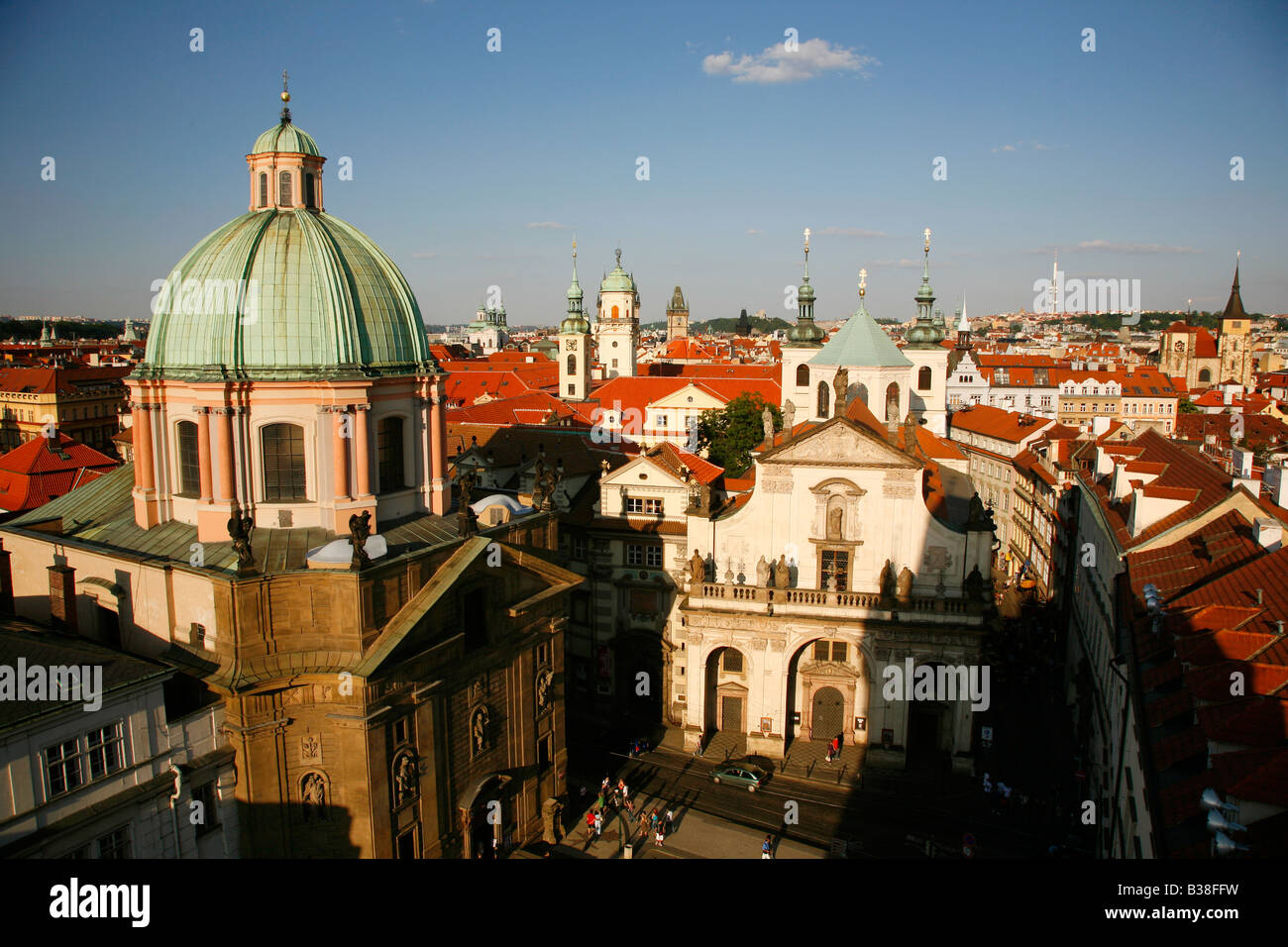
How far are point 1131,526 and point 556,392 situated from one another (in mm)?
88881

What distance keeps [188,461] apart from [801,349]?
2091 inches

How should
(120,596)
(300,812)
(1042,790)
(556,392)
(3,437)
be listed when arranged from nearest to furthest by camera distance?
(300,812) < (120,596) < (1042,790) < (3,437) < (556,392)

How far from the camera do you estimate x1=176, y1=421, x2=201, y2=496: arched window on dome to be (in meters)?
29.4

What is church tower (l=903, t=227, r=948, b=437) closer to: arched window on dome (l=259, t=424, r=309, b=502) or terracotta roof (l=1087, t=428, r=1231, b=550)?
terracotta roof (l=1087, t=428, r=1231, b=550)

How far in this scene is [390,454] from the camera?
1226 inches

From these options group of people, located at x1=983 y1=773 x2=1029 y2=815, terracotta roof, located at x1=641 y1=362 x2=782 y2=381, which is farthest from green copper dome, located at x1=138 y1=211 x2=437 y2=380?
terracotta roof, located at x1=641 y1=362 x2=782 y2=381

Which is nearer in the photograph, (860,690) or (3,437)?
(860,690)

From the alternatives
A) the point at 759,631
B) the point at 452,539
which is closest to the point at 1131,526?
the point at 759,631

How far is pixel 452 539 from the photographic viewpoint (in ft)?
95.1

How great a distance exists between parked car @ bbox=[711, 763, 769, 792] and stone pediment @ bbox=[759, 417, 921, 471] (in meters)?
13.3

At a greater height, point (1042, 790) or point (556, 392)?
point (556, 392)
